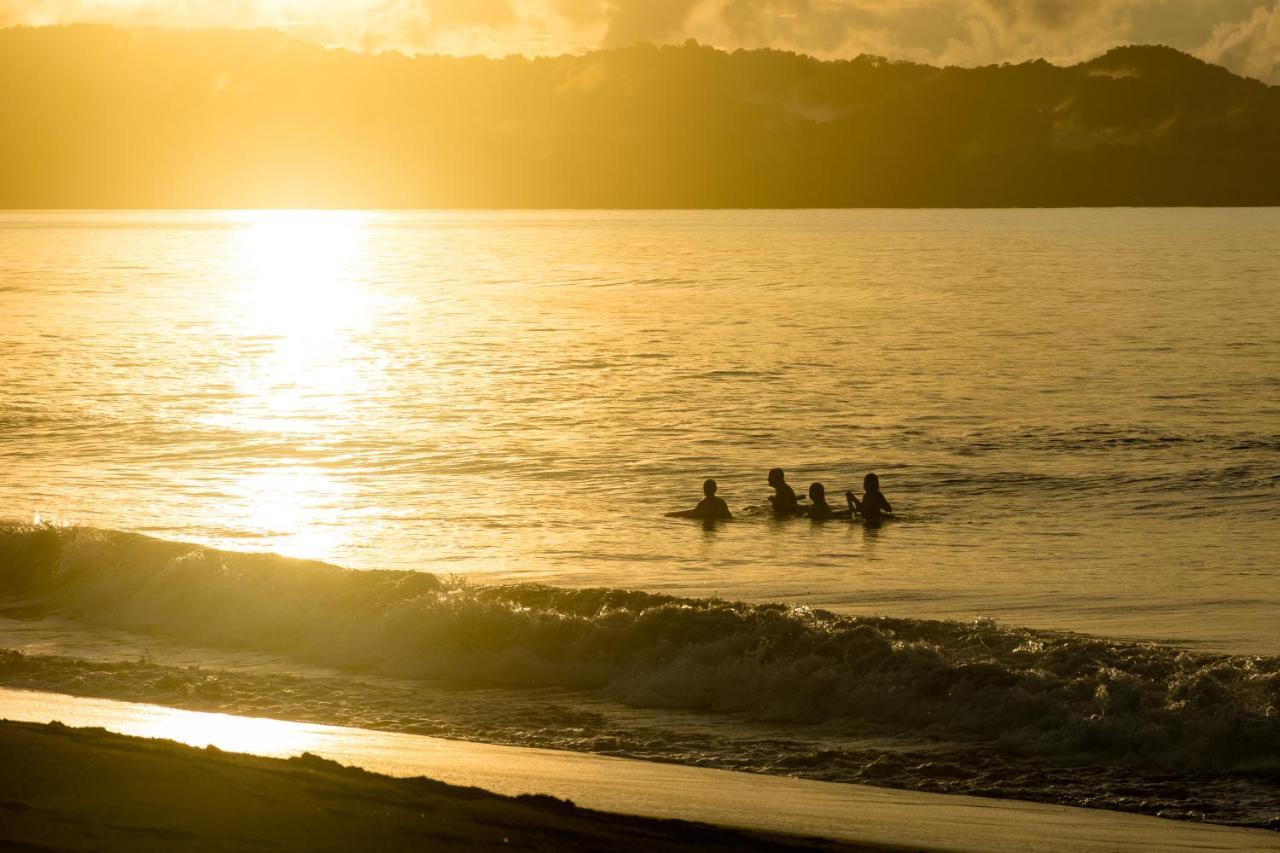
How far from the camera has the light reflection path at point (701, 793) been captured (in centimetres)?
1006

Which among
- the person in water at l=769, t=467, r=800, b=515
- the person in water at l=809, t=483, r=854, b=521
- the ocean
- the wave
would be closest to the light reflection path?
the ocean

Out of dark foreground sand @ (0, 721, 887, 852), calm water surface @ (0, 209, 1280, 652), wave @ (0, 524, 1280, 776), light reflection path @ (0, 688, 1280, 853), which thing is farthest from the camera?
calm water surface @ (0, 209, 1280, 652)

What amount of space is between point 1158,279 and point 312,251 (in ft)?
347

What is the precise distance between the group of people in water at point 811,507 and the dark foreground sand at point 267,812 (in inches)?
569

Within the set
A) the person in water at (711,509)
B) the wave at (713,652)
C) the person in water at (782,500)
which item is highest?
the person in water at (782,500)

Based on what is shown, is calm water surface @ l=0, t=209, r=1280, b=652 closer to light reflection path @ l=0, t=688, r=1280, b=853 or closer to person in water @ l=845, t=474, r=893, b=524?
person in water @ l=845, t=474, r=893, b=524

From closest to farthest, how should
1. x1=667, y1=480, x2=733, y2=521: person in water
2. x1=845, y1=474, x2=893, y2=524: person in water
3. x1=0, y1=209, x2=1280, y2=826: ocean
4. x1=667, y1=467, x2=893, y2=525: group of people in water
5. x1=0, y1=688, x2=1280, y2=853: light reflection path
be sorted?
x1=0, y1=688, x2=1280, y2=853: light reflection path, x1=0, y1=209, x2=1280, y2=826: ocean, x1=845, y1=474, x2=893, y2=524: person in water, x1=667, y1=467, x2=893, y2=525: group of people in water, x1=667, y1=480, x2=733, y2=521: person in water

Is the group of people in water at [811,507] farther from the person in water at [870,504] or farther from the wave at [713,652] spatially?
the wave at [713,652]

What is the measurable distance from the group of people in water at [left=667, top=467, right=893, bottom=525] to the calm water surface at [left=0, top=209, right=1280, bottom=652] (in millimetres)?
366

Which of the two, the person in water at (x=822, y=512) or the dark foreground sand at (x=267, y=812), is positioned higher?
the person in water at (x=822, y=512)

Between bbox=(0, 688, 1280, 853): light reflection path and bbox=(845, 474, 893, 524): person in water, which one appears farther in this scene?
bbox=(845, 474, 893, 524): person in water

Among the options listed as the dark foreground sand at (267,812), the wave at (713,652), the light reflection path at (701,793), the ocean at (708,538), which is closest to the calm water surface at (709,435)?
the ocean at (708,538)

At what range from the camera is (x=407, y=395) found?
45188 mm

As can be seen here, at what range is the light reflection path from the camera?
1006cm
